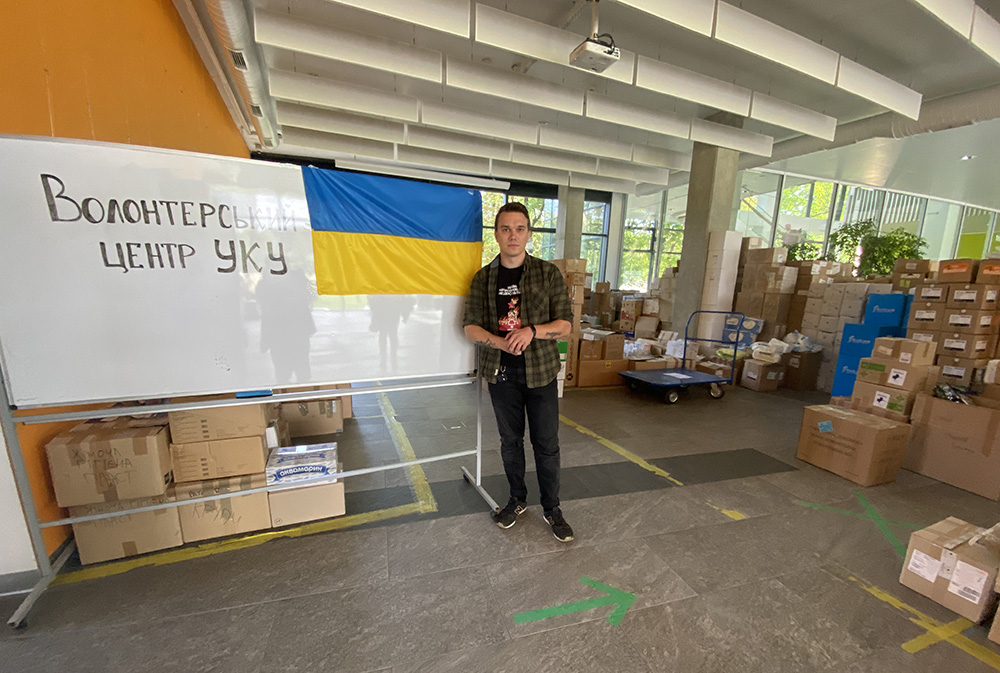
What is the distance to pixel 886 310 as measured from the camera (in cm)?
471

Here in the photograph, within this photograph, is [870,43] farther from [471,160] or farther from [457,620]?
[457,620]

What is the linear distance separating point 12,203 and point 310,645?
205 centimetres

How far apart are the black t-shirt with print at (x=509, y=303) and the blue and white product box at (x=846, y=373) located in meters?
5.10

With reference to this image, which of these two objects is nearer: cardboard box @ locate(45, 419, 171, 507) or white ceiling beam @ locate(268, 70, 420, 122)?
cardboard box @ locate(45, 419, 171, 507)

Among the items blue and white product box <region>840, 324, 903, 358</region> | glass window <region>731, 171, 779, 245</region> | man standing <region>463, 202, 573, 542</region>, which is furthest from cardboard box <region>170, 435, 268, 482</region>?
glass window <region>731, 171, 779, 245</region>

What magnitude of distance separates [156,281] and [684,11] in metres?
4.23

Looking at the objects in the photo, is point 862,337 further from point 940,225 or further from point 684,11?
point 940,225

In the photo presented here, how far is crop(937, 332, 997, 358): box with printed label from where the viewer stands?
11.2 ft

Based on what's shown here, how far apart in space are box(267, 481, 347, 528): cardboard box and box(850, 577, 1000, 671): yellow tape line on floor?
2.78 metres

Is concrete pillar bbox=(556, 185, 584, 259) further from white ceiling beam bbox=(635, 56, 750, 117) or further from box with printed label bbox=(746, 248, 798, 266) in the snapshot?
white ceiling beam bbox=(635, 56, 750, 117)

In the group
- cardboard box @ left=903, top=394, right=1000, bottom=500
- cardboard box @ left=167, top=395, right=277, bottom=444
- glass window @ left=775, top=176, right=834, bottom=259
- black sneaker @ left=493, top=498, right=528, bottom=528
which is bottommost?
black sneaker @ left=493, top=498, right=528, bottom=528

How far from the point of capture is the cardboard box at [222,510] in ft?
6.61

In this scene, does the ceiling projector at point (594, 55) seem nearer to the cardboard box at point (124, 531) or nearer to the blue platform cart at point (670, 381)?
the blue platform cart at point (670, 381)

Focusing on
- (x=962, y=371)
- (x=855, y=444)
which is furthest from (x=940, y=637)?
(x=962, y=371)
